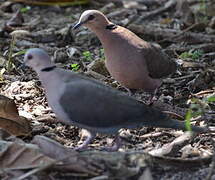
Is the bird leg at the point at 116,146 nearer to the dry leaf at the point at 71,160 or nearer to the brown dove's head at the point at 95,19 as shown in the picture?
the dry leaf at the point at 71,160

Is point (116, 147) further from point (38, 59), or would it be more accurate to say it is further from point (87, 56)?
point (87, 56)

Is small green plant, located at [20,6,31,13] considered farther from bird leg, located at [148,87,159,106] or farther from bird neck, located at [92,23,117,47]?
bird leg, located at [148,87,159,106]

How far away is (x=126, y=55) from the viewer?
4.81m

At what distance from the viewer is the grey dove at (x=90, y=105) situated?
380cm

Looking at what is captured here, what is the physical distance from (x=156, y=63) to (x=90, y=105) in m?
1.39

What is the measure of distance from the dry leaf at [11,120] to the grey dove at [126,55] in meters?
0.97

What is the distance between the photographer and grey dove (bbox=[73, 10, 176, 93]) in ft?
15.8

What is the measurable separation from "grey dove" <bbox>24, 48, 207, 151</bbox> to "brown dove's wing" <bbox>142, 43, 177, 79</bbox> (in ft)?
3.65

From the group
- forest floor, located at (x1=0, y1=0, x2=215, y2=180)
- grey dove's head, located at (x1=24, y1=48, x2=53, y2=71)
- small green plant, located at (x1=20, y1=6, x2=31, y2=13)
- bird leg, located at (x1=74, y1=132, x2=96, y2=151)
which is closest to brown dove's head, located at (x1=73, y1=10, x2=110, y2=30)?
forest floor, located at (x1=0, y1=0, x2=215, y2=180)

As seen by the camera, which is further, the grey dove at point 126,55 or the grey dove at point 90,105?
the grey dove at point 126,55

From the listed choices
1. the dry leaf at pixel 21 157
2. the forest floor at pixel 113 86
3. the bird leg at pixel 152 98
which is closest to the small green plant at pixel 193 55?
the forest floor at pixel 113 86

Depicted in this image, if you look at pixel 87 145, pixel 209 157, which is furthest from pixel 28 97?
pixel 209 157

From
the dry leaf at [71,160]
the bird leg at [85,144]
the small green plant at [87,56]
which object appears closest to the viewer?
the dry leaf at [71,160]

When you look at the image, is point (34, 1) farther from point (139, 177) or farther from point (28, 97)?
point (139, 177)
